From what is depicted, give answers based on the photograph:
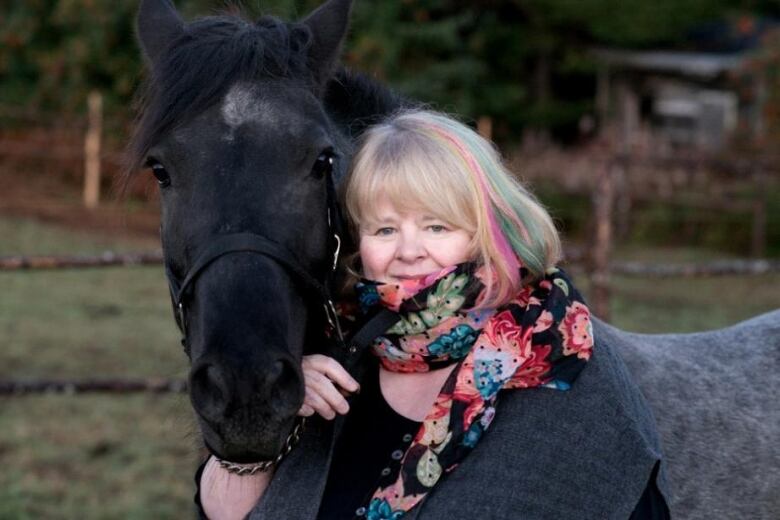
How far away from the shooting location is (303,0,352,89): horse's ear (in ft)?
7.40

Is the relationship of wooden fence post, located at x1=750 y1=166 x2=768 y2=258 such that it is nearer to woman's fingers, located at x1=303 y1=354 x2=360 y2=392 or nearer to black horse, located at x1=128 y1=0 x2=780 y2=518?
black horse, located at x1=128 y1=0 x2=780 y2=518

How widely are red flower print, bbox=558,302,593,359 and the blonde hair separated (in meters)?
0.09

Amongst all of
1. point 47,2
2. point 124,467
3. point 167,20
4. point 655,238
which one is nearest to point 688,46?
point 655,238

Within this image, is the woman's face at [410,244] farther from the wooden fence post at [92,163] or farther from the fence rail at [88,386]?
the wooden fence post at [92,163]

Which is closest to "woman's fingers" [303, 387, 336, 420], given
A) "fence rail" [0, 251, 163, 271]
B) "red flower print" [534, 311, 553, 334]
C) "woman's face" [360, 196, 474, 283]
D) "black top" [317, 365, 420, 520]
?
"black top" [317, 365, 420, 520]

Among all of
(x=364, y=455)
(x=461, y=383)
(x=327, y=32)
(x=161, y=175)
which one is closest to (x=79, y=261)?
(x=327, y=32)

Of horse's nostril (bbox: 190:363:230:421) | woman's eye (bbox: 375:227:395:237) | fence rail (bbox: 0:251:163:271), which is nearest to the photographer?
horse's nostril (bbox: 190:363:230:421)

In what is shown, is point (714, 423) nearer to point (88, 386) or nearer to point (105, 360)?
point (88, 386)

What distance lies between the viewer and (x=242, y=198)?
1.87 m

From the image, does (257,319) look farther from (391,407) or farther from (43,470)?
(43,470)

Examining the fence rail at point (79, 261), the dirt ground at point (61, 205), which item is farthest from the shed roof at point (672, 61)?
the fence rail at point (79, 261)

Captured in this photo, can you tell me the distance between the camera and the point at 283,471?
1863 millimetres

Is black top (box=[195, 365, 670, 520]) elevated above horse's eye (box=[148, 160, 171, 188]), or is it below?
below

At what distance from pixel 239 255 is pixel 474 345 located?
427mm
